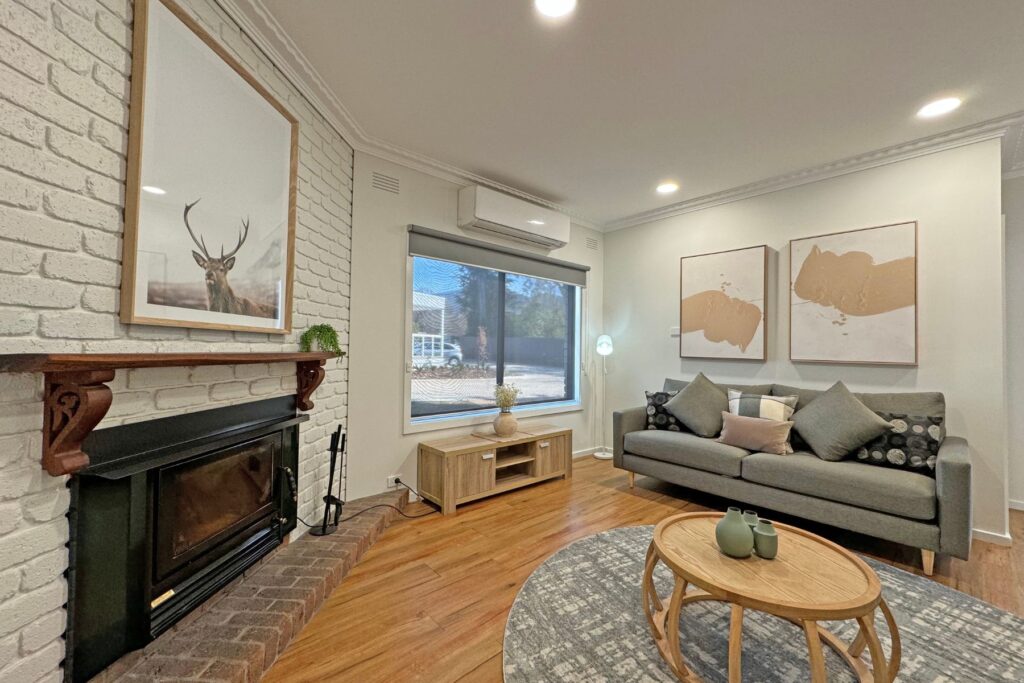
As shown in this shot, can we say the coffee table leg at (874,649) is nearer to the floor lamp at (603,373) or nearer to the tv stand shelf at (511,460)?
the tv stand shelf at (511,460)

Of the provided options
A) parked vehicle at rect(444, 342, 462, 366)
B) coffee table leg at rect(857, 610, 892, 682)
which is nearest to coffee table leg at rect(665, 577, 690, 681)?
coffee table leg at rect(857, 610, 892, 682)

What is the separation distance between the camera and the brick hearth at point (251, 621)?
1310 mm

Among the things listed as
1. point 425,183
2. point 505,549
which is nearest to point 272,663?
point 505,549

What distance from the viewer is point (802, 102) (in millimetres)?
2404

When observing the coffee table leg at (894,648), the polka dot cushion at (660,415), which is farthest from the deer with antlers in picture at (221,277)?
the polka dot cushion at (660,415)

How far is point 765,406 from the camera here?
125 inches

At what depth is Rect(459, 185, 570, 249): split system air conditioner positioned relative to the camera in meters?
3.39

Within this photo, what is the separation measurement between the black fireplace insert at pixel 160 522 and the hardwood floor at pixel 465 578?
0.47 metres

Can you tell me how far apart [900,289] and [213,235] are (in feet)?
14.0

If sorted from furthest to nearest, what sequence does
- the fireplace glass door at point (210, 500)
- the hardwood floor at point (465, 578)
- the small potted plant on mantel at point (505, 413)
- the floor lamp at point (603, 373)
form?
the floor lamp at point (603, 373) → the small potted plant on mantel at point (505, 413) → the hardwood floor at point (465, 578) → the fireplace glass door at point (210, 500)

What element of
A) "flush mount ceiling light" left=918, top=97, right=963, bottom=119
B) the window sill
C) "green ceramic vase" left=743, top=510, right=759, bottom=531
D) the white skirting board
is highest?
"flush mount ceiling light" left=918, top=97, right=963, bottom=119

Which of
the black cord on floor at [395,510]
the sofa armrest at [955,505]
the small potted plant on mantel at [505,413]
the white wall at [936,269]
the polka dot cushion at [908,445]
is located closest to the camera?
the sofa armrest at [955,505]

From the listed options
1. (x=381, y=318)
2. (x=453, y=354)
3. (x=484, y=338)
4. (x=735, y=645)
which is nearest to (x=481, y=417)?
(x=453, y=354)

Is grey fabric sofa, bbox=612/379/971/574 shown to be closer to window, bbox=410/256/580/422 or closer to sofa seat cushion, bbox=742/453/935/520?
sofa seat cushion, bbox=742/453/935/520
